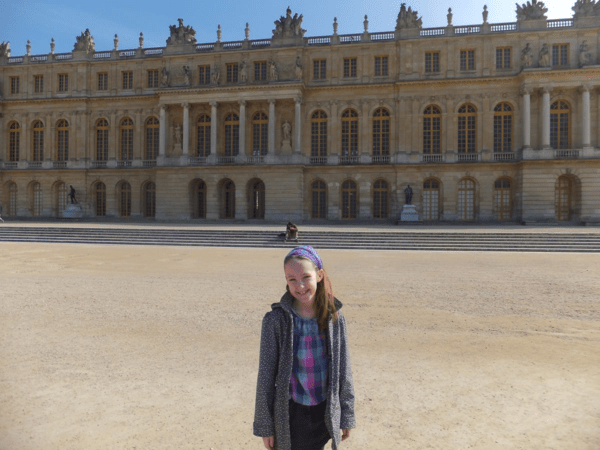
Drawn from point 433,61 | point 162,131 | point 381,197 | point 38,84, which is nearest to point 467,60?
point 433,61

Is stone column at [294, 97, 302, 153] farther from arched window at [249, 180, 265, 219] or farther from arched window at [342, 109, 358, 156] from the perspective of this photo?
arched window at [249, 180, 265, 219]

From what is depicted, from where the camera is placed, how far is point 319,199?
38781 millimetres

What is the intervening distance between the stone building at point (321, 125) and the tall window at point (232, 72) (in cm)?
13

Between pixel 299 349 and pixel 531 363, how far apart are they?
4.39m

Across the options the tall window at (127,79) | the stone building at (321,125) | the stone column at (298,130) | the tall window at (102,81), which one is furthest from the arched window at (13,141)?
the stone column at (298,130)

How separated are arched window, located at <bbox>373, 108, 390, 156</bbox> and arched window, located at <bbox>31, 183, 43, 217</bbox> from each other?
35425mm

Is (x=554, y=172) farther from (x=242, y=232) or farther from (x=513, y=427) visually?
(x=513, y=427)

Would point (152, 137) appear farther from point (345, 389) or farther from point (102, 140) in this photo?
point (345, 389)

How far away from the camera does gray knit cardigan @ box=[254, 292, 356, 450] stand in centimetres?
255

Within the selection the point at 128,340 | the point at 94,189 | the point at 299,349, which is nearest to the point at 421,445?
the point at 299,349

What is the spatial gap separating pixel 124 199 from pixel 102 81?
12779 mm

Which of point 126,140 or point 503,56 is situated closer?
point 503,56

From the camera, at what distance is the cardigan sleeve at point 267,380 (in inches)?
100

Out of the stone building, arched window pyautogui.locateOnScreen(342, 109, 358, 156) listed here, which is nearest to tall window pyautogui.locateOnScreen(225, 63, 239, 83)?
the stone building
